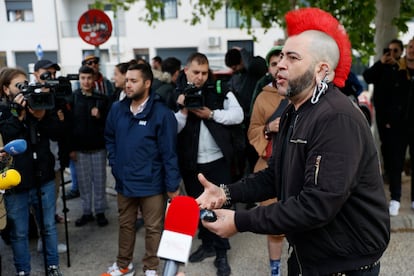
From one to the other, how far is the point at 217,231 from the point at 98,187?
364 centimetres

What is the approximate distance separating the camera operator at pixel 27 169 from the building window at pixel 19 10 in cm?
147

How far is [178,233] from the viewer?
1.56 metres

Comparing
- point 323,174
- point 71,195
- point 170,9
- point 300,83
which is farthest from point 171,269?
point 170,9

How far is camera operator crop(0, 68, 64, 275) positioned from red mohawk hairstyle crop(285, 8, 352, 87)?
223 centimetres

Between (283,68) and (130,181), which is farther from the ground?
(283,68)

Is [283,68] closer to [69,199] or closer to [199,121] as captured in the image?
[199,121]

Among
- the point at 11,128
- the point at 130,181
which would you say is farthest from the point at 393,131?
the point at 11,128

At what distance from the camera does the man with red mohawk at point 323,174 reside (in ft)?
5.48

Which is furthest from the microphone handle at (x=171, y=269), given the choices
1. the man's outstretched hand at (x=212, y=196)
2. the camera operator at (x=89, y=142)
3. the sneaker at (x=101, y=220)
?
the sneaker at (x=101, y=220)

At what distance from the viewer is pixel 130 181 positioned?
3.71m

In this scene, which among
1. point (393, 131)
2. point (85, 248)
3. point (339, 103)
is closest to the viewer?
point (339, 103)

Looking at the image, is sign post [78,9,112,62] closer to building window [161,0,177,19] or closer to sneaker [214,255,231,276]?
sneaker [214,255,231,276]

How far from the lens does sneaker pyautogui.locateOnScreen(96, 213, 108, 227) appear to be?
5188 millimetres

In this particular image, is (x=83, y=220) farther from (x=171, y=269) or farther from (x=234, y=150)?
(x=171, y=269)
